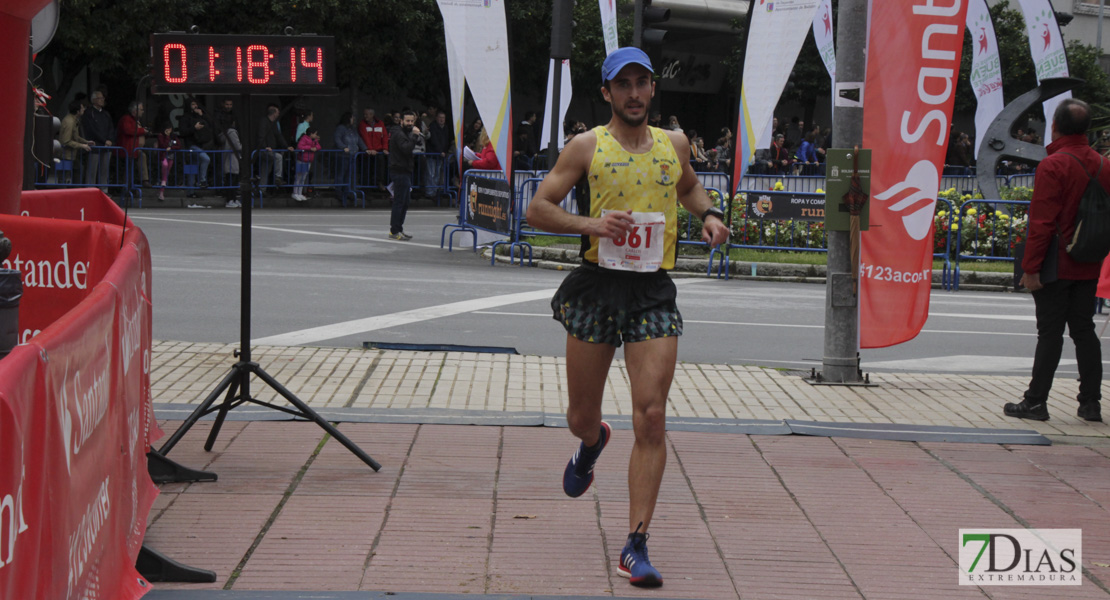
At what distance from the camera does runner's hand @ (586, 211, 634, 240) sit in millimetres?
4391

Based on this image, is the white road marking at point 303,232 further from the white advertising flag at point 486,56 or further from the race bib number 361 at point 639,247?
the race bib number 361 at point 639,247

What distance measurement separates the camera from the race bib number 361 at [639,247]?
4.54 meters

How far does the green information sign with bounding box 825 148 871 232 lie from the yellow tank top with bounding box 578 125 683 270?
378 centimetres

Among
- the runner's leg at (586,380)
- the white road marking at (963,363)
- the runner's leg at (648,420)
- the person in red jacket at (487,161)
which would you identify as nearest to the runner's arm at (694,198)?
the runner's leg at (648,420)

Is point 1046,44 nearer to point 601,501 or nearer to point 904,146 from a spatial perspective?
point 904,146

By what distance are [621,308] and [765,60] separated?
12.7m

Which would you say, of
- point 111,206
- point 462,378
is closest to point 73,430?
point 111,206

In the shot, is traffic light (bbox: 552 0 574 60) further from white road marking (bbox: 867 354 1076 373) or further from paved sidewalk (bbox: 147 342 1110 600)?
paved sidewalk (bbox: 147 342 1110 600)

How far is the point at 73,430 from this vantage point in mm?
2811

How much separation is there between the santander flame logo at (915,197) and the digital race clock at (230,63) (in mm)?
4259

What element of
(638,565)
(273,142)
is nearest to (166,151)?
(273,142)

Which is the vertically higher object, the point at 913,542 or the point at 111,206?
the point at 111,206

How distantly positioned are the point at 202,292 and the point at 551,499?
7.63m

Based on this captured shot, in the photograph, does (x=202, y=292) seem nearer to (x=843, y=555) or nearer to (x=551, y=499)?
(x=551, y=499)
